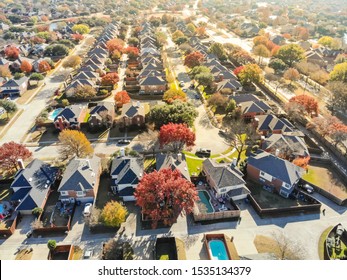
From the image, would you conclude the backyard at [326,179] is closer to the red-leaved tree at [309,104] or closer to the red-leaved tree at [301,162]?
the red-leaved tree at [301,162]

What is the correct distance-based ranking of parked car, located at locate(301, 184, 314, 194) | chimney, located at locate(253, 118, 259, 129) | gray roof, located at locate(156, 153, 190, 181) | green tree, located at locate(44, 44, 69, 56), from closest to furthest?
1. parked car, located at locate(301, 184, 314, 194)
2. gray roof, located at locate(156, 153, 190, 181)
3. chimney, located at locate(253, 118, 259, 129)
4. green tree, located at locate(44, 44, 69, 56)

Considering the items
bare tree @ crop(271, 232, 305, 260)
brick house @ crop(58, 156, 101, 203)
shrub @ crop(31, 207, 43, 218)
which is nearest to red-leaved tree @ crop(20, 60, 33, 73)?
brick house @ crop(58, 156, 101, 203)

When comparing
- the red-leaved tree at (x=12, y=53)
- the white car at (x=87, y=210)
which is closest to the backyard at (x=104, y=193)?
the white car at (x=87, y=210)

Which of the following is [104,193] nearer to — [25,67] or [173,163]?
[173,163]

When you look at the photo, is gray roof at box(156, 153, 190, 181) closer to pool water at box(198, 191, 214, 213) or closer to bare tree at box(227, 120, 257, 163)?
pool water at box(198, 191, 214, 213)

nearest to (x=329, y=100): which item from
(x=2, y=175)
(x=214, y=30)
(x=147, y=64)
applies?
(x=147, y=64)

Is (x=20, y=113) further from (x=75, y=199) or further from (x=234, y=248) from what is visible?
(x=234, y=248)
